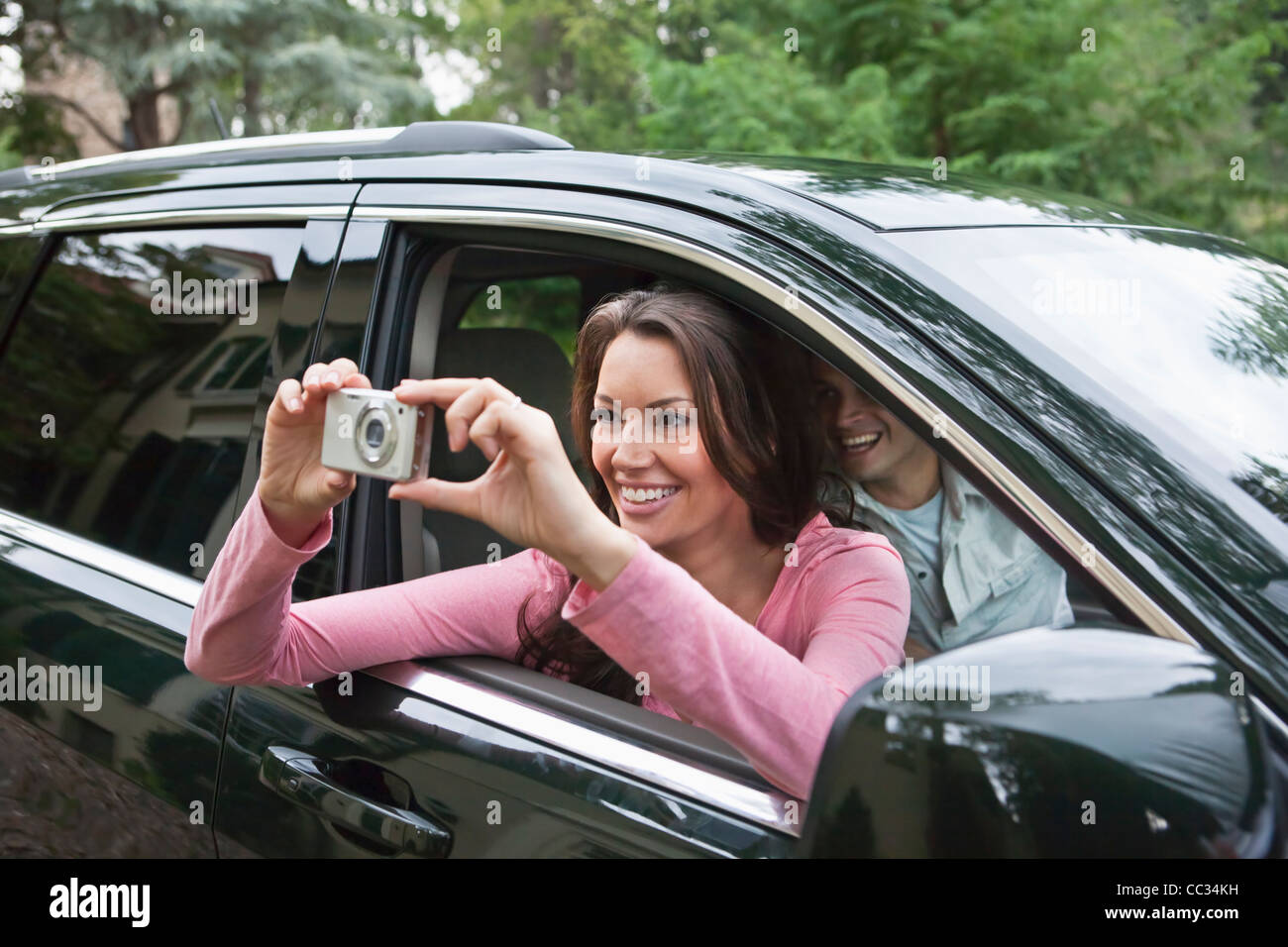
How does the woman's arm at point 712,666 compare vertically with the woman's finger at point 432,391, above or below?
below

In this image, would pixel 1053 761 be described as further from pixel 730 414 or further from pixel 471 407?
pixel 730 414

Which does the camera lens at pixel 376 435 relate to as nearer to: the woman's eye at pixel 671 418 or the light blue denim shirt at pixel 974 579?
the woman's eye at pixel 671 418

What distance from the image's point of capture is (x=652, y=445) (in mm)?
1716

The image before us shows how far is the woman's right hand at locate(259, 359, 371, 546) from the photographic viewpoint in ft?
4.56

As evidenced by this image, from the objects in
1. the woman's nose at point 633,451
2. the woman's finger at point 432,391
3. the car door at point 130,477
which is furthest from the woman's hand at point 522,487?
the car door at point 130,477

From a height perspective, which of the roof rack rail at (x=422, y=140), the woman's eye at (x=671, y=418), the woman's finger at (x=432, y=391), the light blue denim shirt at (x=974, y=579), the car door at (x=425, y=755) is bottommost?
the car door at (x=425, y=755)

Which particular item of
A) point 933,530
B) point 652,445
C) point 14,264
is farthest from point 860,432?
point 14,264

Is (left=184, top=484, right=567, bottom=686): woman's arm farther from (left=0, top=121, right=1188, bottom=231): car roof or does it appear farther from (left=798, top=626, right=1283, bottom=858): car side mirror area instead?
(left=798, top=626, right=1283, bottom=858): car side mirror area

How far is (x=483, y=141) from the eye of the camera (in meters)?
2.01

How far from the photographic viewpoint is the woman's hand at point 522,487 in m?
1.21

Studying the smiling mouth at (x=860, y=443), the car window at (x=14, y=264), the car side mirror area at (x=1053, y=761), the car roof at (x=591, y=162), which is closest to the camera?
the car side mirror area at (x=1053, y=761)

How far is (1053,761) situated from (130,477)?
1829 mm

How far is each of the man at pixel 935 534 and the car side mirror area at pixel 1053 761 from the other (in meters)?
0.85
